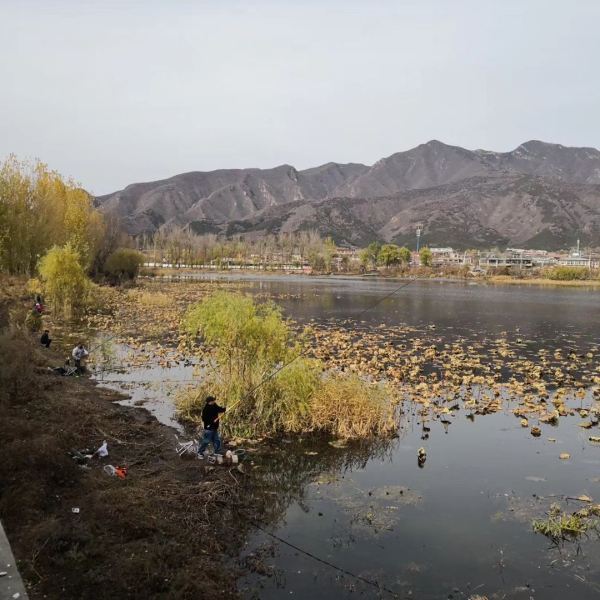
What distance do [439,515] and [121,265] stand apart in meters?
75.8

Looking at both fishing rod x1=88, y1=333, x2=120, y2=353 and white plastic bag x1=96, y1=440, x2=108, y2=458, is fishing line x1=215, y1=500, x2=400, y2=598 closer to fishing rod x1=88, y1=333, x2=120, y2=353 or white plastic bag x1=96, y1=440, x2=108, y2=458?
white plastic bag x1=96, y1=440, x2=108, y2=458

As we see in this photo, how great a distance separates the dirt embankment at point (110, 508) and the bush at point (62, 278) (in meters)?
25.7

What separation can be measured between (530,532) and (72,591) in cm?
865

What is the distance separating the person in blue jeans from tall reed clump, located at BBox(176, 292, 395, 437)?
202 cm

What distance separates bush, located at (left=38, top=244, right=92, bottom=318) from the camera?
38812 mm

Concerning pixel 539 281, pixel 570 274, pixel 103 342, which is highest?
pixel 570 274

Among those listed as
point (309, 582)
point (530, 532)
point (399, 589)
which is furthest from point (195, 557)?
point (530, 532)

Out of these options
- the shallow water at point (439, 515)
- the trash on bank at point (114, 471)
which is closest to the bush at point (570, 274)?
the shallow water at point (439, 515)

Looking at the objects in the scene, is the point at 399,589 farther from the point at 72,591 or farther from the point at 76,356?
the point at 76,356

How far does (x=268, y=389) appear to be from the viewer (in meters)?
16.2

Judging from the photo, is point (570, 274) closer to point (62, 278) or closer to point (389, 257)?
point (389, 257)

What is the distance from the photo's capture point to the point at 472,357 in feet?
94.3

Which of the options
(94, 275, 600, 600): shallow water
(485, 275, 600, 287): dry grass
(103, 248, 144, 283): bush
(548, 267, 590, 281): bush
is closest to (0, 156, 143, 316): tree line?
(103, 248, 144, 283): bush

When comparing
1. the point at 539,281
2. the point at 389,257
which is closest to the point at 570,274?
the point at 539,281
